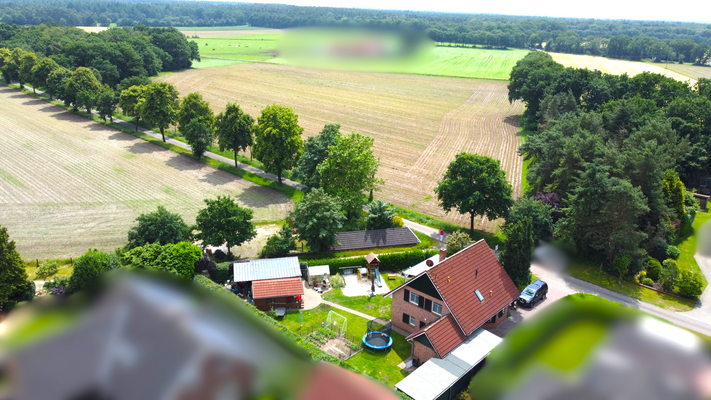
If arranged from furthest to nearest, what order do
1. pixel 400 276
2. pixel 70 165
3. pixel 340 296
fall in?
1. pixel 70 165
2. pixel 400 276
3. pixel 340 296

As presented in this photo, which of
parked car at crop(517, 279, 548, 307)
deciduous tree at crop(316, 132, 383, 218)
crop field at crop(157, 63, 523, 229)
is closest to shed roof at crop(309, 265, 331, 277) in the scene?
deciduous tree at crop(316, 132, 383, 218)

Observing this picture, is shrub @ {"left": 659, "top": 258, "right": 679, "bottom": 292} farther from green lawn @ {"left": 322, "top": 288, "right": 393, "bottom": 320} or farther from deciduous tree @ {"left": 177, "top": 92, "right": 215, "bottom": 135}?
deciduous tree @ {"left": 177, "top": 92, "right": 215, "bottom": 135}

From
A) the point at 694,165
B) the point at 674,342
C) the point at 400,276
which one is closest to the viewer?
the point at 674,342

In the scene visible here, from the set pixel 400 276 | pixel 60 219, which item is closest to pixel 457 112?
pixel 400 276

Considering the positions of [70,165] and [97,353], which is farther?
[70,165]

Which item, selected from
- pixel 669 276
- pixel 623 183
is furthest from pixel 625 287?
pixel 623 183

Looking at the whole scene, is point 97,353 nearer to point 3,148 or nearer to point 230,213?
point 230,213
